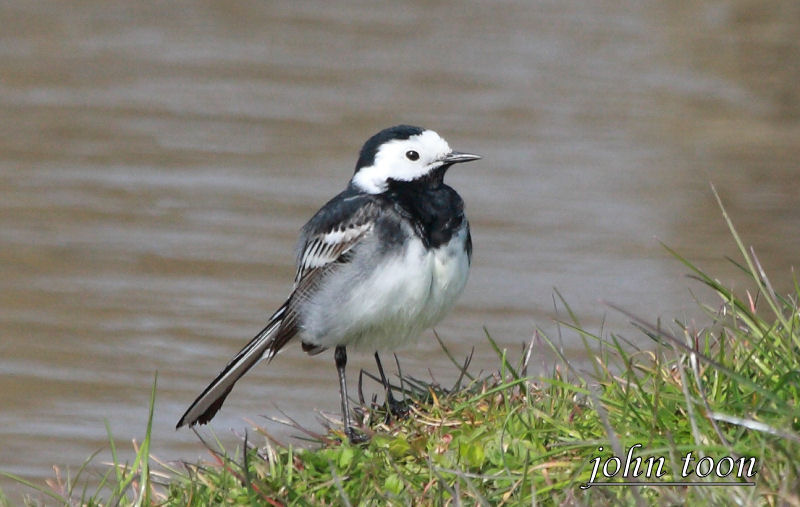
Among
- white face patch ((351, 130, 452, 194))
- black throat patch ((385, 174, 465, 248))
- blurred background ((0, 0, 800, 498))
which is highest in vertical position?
white face patch ((351, 130, 452, 194))

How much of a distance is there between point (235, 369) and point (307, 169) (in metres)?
7.08

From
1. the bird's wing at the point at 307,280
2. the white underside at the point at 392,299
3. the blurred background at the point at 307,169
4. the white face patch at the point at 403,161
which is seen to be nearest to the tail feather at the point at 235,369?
the bird's wing at the point at 307,280

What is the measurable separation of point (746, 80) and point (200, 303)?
28.2ft

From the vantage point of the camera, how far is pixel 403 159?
6.33 metres

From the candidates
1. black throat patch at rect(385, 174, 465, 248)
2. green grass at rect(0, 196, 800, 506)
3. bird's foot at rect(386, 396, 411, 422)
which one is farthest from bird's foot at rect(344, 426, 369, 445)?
black throat patch at rect(385, 174, 465, 248)

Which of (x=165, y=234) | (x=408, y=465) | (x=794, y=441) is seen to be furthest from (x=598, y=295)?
(x=794, y=441)

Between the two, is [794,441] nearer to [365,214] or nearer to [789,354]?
[789,354]

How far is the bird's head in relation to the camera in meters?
6.32

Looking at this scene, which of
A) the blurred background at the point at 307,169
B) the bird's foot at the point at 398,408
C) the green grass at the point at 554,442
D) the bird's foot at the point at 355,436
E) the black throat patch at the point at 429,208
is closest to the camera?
the green grass at the point at 554,442

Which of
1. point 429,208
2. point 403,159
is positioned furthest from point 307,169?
point 429,208

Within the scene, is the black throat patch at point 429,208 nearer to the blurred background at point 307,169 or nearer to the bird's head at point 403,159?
the bird's head at point 403,159

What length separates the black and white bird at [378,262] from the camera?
5875 millimetres

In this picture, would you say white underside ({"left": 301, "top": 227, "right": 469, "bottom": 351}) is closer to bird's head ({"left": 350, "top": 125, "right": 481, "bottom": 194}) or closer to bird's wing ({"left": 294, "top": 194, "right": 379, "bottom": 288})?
bird's wing ({"left": 294, "top": 194, "right": 379, "bottom": 288})

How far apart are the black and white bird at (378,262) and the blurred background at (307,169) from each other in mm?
531
